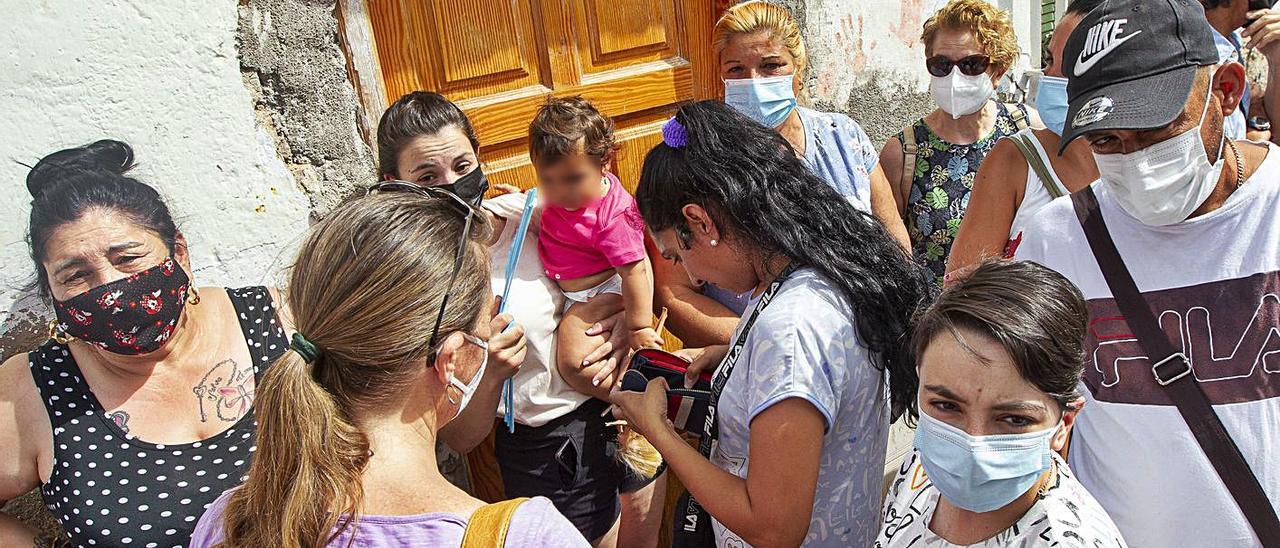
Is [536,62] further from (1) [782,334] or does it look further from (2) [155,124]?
(1) [782,334]

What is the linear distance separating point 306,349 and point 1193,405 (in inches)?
67.6

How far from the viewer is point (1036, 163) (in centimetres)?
229

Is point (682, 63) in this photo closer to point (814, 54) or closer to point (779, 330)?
point (814, 54)

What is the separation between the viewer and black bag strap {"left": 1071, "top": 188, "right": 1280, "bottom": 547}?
1.61 metres

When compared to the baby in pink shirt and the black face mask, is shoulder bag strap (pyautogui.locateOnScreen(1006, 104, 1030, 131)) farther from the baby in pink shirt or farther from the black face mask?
the black face mask

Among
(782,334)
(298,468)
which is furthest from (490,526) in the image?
(782,334)

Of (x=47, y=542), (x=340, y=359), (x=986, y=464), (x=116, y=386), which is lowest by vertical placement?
(x=47, y=542)

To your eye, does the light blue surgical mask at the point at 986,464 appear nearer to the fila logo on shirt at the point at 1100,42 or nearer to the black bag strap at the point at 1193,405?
the black bag strap at the point at 1193,405

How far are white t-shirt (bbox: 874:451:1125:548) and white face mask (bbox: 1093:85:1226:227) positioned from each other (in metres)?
0.58

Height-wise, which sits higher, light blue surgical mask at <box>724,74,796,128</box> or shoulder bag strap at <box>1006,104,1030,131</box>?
light blue surgical mask at <box>724,74,796,128</box>

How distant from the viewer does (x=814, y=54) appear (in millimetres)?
3811

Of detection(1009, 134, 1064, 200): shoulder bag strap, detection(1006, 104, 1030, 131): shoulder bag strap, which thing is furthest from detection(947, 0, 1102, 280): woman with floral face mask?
detection(1006, 104, 1030, 131): shoulder bag strap

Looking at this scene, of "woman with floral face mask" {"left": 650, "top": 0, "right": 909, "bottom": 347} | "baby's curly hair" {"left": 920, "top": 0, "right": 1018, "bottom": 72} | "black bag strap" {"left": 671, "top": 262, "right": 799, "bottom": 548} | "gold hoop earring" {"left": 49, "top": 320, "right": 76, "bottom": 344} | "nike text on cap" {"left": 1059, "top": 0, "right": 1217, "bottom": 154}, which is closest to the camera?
"nike text on cap" {"left": 1059, "top": 0, "right": 1217, "bottom": 154}

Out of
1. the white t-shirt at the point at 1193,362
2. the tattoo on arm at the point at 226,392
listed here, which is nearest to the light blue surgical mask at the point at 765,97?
the white t-shirt at the point at 1193,362
